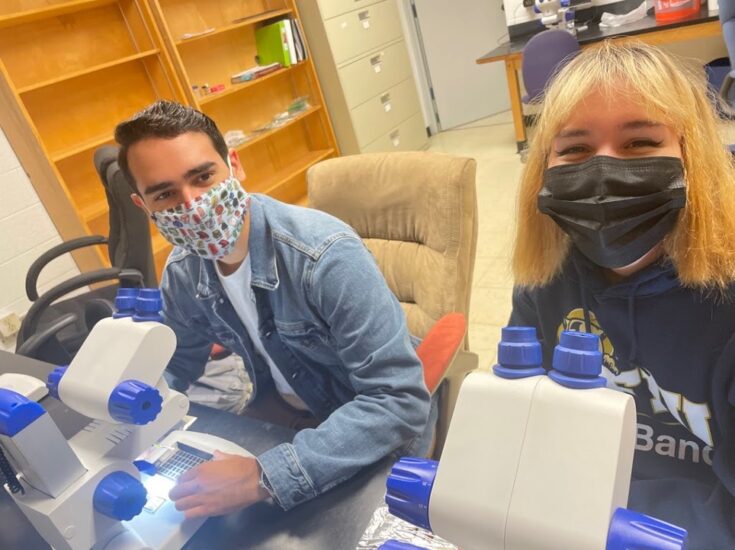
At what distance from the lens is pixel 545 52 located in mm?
3428

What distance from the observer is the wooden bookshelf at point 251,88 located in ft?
11.2

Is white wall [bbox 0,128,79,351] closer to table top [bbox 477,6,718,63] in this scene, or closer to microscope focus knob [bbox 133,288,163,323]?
microscope focus knob [bbox 133,288,163,323]

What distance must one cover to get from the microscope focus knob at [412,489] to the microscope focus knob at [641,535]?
120mm

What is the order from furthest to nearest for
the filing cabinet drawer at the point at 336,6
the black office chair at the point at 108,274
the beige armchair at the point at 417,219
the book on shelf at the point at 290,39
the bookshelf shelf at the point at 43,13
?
the filing cabinet drawer at the point at 336,6 < the book on shelf at the point at 290,39 < the bookshelf shelf at the point at 43,13 < the black office chair at the point at 108,274 < the beige armchair at the point at 417,219

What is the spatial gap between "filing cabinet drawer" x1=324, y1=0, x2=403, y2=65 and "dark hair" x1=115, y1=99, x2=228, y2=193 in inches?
122

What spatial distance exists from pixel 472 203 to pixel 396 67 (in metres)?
3.80

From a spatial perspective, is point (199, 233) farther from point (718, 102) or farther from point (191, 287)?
point (718, 102)

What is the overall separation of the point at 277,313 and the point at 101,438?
17.6 inches

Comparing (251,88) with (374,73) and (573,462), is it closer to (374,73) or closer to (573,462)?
(374,73)

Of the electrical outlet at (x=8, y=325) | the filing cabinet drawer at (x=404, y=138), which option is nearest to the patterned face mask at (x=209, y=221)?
the electrical outlet at (x=8, y=325)

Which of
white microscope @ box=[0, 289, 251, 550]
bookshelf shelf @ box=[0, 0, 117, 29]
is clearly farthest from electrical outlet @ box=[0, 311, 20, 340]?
white microscope @ box=[0, 289, 251, 550]

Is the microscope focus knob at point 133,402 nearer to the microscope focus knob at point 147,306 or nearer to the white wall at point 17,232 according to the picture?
the microscope focus knob at point 147,306

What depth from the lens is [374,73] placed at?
4.44m

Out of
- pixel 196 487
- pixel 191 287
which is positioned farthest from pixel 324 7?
pixel 196 487
